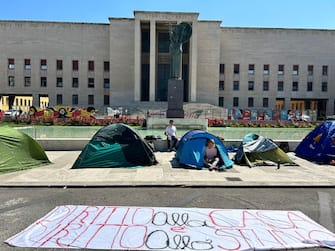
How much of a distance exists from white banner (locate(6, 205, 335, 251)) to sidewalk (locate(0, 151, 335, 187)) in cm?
226

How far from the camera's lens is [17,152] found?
10.2m

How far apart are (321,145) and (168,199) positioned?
8383 millimetres

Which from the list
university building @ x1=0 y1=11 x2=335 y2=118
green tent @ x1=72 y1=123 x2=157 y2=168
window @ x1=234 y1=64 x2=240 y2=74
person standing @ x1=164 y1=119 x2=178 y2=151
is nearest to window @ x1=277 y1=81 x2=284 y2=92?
university building @ x1=0 y1=11 x2=335 y2=118

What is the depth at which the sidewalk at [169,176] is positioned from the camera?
8.30 meters

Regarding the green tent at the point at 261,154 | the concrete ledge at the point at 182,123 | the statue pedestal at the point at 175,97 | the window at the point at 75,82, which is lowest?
the green tent at the point at 261,154

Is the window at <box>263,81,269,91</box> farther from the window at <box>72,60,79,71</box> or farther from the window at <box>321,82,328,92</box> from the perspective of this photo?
the window at <box>72,60,79,71</box>

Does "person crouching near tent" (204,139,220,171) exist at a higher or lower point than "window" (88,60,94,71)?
lower

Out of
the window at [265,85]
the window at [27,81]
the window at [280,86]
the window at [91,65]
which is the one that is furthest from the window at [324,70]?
the window at [27,81]

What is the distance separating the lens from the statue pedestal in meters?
27.3

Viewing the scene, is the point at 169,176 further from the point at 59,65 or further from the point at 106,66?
the point at 59,65

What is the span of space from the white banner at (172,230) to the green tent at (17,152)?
15.5 feet

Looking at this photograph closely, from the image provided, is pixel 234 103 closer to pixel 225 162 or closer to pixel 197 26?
pixel 197 26

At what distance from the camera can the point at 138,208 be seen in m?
6.17

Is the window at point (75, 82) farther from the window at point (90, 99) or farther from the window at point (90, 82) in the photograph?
Result: the window at point (90, 99)
